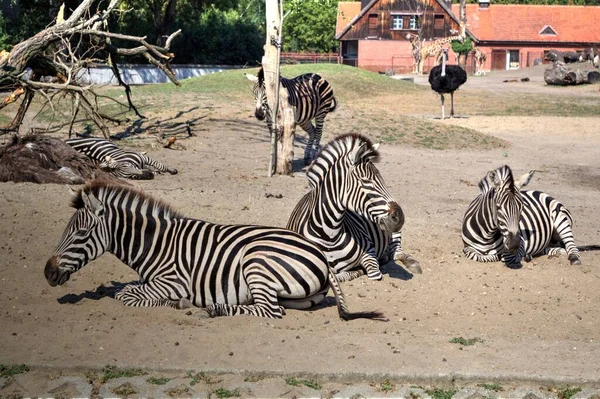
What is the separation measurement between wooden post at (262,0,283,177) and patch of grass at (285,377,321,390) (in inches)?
354

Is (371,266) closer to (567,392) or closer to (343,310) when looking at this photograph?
(343,310)

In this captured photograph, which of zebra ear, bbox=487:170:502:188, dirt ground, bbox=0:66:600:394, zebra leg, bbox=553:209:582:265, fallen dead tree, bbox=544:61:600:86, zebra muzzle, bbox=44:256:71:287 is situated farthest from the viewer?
fallen dead tree, bbox=544:61:600:86

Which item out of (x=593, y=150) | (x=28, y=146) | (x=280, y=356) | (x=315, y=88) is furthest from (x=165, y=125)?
(x=280, y=356)

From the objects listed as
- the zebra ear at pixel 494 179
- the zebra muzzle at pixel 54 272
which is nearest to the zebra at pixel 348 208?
the zebra ear at pixel 494 179

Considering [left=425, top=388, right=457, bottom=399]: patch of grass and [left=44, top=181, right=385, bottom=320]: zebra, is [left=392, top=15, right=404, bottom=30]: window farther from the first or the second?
[left=425, top=388, right=457, bottom=399]: patch of grass

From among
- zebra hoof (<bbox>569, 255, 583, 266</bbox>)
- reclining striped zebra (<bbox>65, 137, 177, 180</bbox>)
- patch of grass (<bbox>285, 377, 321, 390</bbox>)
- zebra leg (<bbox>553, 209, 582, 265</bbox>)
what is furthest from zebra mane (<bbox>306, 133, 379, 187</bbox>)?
reclining striped zebra (<bbox>65, 137, 177, 180</bbox>)

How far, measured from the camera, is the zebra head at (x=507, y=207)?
378 inches

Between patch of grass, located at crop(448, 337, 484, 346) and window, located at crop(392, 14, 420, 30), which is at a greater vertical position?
window, located at crop(392, 14, 420, 30)

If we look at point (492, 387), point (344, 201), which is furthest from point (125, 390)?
point (344, 201)

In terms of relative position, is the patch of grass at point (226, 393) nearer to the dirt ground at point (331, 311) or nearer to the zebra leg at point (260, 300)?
the dirt ground at point (331, 311)

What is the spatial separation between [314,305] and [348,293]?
0.88 metres

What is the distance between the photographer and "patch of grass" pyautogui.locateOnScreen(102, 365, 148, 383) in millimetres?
5902

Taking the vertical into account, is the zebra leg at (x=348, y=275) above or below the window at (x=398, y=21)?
below

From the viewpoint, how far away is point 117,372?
234 inches
